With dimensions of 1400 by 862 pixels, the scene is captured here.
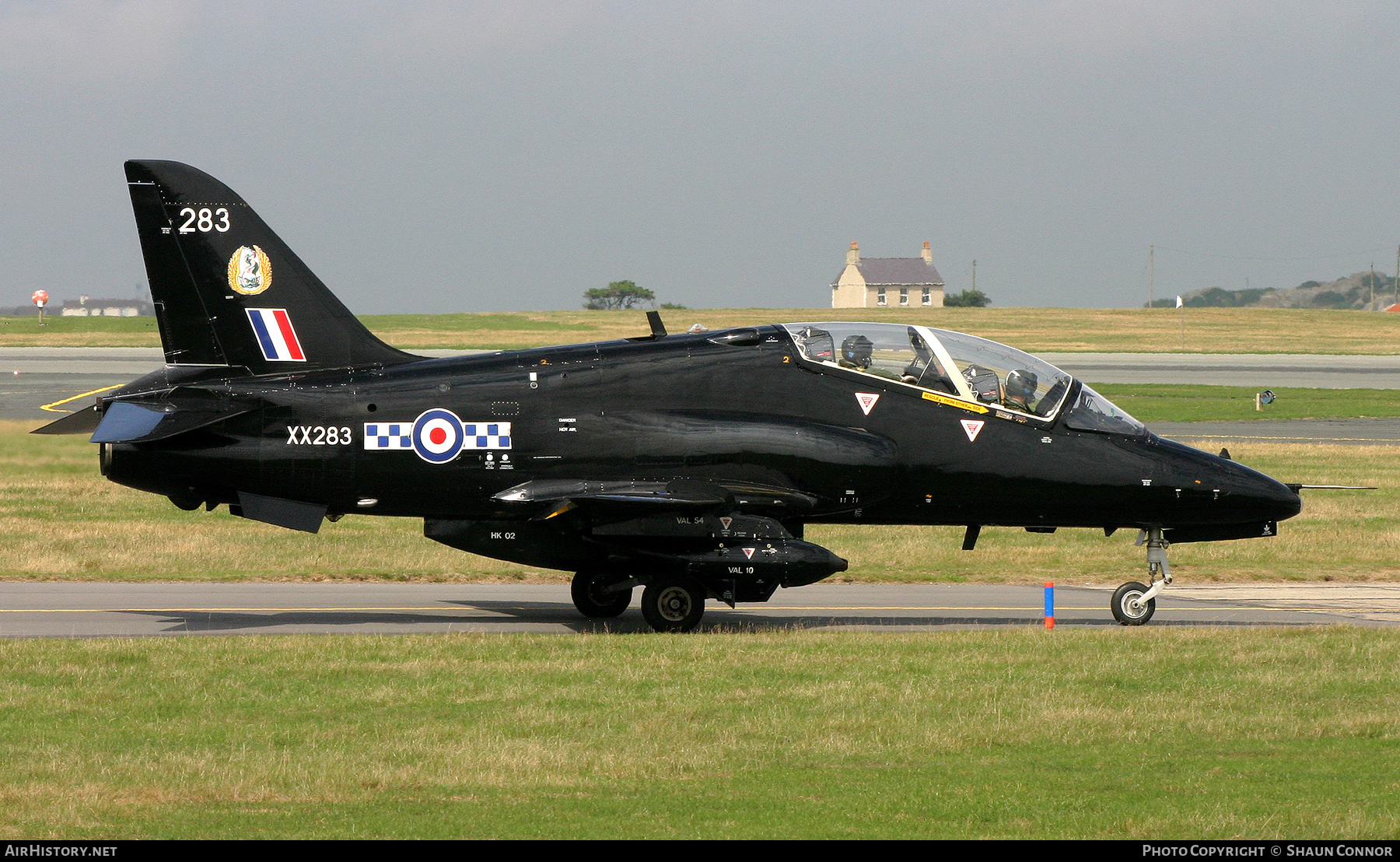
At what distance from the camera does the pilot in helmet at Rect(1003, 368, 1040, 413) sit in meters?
17.2

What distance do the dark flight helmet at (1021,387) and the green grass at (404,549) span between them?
5731 millimetres

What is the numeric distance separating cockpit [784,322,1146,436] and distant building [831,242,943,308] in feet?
480

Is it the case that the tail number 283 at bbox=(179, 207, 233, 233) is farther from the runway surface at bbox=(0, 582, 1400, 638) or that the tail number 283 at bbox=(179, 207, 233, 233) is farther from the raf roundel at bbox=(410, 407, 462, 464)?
the runway surface at bbox=(0, 582, 1400, 638)

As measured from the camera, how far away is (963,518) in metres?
17.3

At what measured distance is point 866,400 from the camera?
16906 millimetres

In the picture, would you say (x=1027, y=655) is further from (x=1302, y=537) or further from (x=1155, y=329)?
(x=1155, y=329)

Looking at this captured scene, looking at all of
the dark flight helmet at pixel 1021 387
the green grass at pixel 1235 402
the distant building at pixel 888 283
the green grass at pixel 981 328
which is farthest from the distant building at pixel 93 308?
the dark flight helmet at pixel 1021 387

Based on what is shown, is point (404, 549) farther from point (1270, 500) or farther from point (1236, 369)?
point (1236, 369)

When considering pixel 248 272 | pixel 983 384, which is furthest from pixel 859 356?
pixel 248 272

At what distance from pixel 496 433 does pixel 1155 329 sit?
11498cm

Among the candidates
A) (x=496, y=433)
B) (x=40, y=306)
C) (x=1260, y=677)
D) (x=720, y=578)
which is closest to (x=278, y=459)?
(x=496, y=433)

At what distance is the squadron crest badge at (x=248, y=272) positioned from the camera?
16766 millimetres

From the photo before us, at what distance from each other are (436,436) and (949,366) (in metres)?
6.09

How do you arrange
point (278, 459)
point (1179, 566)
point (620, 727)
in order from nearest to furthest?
point (620, 727) < point (278, 459) < point (1179, 566)
